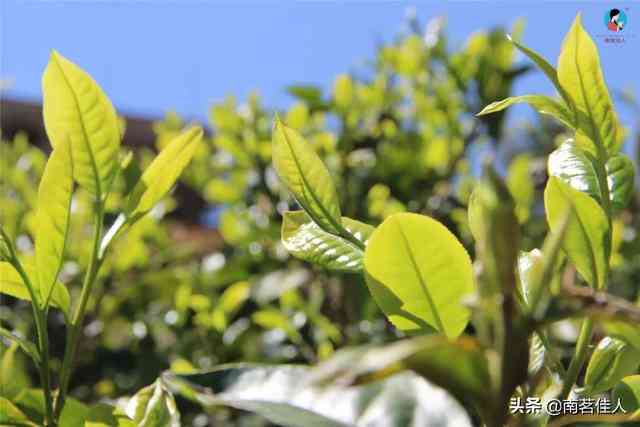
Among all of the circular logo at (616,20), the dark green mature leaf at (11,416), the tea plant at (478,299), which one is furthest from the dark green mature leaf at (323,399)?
the circular logo at (616,20)

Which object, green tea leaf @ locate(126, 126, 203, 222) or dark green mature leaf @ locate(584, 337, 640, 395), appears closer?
dark green mature leaf @ locate(584, 337, 640, 395)

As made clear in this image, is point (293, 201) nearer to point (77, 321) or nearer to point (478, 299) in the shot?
point (77, 321)

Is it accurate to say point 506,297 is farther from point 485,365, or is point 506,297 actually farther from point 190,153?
point 190,153

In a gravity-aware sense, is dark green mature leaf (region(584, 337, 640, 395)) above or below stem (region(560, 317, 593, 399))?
below

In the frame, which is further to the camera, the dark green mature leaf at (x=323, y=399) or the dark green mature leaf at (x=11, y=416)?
the dark green mature leaf at (x=11, y=416)

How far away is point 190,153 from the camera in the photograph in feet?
2.74

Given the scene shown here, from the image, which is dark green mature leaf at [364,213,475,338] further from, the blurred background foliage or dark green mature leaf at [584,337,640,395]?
the blurred background foliage

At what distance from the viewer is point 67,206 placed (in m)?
0.73

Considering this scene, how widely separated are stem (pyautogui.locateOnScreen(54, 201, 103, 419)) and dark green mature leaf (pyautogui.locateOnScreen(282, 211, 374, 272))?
20cm

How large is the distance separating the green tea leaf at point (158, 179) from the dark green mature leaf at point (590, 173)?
0.37m

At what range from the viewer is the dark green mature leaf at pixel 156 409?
0.73 metres

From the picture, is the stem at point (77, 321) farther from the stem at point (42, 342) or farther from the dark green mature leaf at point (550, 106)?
the dark green mature leaf at point (550, 106)

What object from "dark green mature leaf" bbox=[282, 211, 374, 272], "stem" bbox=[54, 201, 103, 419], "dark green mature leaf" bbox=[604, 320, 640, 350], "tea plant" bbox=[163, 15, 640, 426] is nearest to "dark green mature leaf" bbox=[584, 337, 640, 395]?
"tea plant" bbox=[163, 15, 640, 426]

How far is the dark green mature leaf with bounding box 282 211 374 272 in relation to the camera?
2.24ft
